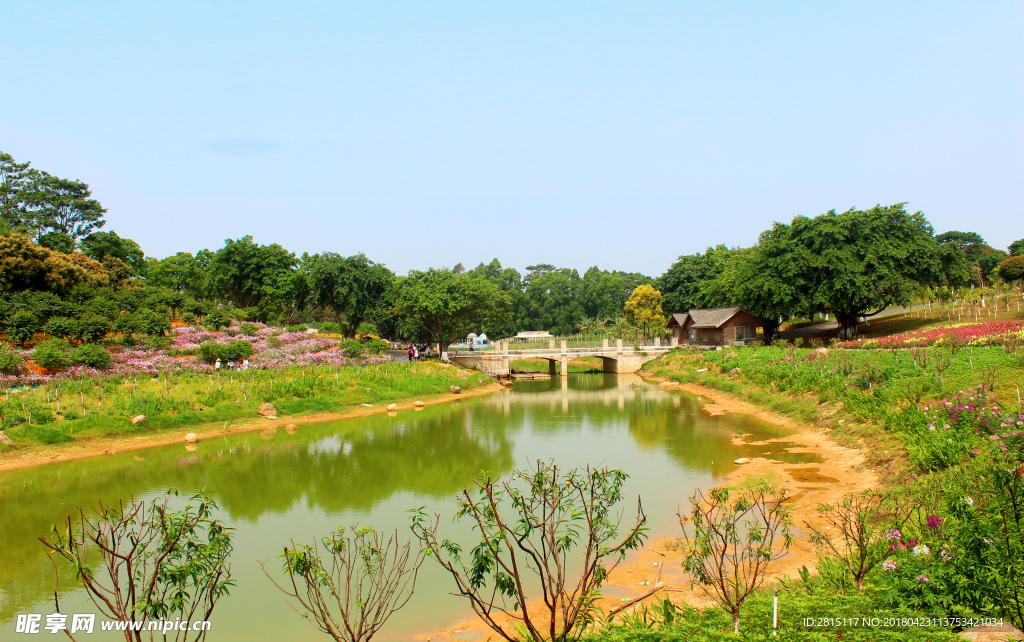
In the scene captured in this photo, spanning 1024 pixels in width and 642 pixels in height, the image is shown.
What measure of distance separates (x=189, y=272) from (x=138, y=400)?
35.1 metres

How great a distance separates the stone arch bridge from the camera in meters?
43.0

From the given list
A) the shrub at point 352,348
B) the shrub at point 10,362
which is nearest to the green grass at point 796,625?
the shrub at point 10,362

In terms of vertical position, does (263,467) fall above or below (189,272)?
below

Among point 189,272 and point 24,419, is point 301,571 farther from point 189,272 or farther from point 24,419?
point 189,272

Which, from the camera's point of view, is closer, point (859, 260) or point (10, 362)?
point (10, 362)

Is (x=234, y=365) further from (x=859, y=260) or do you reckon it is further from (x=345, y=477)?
(x=859, y=260)

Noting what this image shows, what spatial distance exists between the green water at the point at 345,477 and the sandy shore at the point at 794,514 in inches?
18.9

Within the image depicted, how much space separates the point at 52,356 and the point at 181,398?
16.3ft

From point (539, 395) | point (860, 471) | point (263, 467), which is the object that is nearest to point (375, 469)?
point (263, 467)

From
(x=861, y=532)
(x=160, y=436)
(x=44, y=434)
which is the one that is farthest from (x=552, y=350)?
(x=861, y=532)

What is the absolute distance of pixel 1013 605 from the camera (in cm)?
527

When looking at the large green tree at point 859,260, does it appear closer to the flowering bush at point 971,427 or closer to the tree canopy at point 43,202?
the flowering bush at point 971,427

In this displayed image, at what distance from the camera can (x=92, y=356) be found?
23.7m

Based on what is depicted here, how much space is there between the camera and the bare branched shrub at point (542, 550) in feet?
15.7
